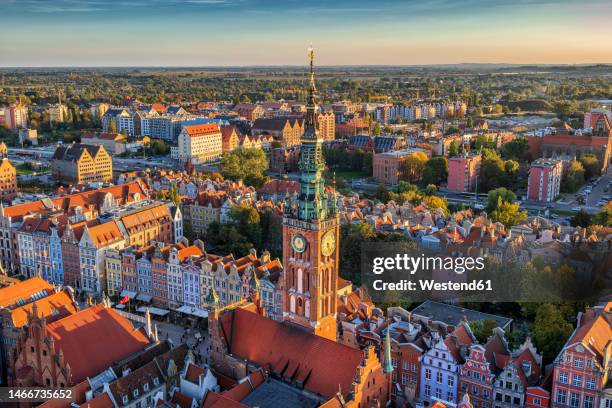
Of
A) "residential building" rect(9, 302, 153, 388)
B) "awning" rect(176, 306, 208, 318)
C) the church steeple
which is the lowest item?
"awning" rect(176, 306, 208, 318)

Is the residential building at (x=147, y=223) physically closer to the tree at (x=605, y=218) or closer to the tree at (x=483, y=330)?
the tree at (x=483, y=330)

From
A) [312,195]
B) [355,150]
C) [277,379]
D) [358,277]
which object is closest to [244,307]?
[277,379]

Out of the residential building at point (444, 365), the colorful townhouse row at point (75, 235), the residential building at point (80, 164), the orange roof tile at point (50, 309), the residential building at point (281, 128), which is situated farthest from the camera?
the residential building at point (281, 128)

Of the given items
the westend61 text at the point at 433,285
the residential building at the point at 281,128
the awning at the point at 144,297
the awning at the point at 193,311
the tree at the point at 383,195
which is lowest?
the awning at the point at 144,297

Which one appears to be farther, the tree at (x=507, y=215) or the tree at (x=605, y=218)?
the tree at (x=507, y=215)

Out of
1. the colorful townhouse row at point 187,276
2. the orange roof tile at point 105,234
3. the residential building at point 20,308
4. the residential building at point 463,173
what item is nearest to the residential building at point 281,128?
the residential building at point 463,173

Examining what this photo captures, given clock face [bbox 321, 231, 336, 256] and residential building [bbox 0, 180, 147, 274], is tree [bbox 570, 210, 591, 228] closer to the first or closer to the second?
clock face [bbox 321, 231, 336, 256]

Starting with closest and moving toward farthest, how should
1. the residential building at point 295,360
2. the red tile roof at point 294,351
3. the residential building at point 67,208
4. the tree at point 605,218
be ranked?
the residential building at point 295,360, the red tile roof at point 294,351, the residential building at point 67,208, the tree at point 605,218

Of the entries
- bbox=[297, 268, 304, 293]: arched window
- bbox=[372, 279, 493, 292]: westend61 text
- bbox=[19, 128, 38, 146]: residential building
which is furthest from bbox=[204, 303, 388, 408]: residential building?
bbox=[19, 128, 38, 146]: residential building
